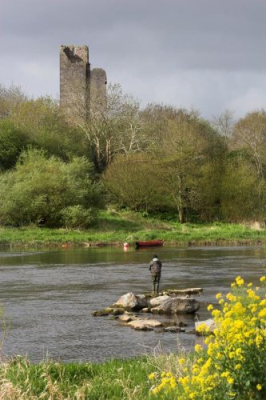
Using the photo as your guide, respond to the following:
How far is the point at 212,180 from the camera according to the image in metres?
70.3

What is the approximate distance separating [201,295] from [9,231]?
32507 mm

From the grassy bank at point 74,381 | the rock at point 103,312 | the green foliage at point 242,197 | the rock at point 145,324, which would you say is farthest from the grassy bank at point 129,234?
the grassy bank at point 74,381

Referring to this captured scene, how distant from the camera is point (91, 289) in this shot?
2966 centimetres

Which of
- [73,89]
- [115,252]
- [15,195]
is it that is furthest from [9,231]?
[73,89]

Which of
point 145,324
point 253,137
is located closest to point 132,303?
point 145,324

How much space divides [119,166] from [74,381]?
2298 inches

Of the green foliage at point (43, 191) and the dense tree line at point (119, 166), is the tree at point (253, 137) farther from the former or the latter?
the green foliage at point (43, 191)

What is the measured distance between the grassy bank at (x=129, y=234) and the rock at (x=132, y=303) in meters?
30.1

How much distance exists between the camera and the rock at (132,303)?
24.0 metres

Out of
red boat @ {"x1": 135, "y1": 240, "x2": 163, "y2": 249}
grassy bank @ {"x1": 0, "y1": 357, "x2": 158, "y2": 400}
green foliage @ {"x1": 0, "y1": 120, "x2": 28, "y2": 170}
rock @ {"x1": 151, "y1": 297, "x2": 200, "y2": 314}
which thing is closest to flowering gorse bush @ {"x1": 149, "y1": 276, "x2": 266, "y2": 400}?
grassy bank @ {"x1": 0, "y1": 357, "x2": 158, "y2": 400}

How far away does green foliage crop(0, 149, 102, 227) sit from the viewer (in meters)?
58.9

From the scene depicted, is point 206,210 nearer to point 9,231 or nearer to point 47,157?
point 47,157

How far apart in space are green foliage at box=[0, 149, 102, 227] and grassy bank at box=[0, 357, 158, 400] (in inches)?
1805

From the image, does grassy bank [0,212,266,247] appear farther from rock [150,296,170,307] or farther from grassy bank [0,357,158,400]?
grassy bank [0,357,158,400]
